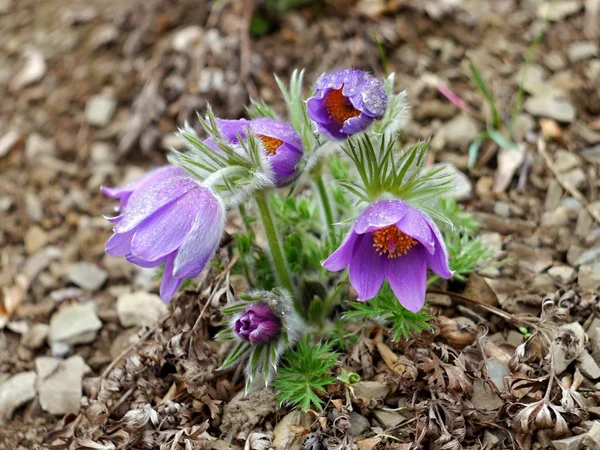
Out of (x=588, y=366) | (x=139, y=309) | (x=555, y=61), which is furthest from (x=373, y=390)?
(x=555, y=61)

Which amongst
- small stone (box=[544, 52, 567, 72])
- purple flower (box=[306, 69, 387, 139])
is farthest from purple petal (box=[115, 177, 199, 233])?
small stone (box=[544, 52, 567, 72])

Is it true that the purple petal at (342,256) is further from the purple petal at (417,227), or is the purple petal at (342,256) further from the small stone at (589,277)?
the small stone at (589,277)

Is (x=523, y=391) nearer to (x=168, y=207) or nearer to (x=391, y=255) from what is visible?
(x=391, y=255)

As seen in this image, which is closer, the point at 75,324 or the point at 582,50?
the point at 75,324

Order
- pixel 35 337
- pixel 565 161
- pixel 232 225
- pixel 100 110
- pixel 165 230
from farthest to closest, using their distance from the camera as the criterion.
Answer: pixel 100 110 → pixel 565 161 → pixel 232 225 → pixel 35 337 → pixel 165 230

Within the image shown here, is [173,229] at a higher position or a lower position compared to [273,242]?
higher

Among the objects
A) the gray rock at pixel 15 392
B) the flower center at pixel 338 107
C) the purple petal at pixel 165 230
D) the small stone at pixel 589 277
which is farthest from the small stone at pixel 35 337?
the small stone at pixel 589 277

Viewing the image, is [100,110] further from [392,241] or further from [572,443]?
[572,443]

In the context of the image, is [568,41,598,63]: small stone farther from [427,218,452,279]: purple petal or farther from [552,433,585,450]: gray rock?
[552,433,585,450]: gray rock
